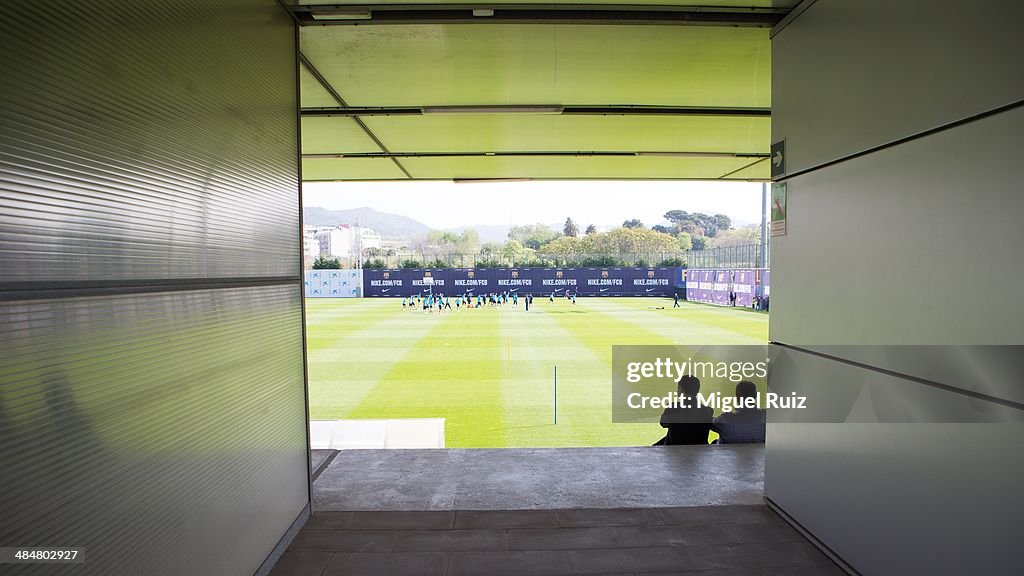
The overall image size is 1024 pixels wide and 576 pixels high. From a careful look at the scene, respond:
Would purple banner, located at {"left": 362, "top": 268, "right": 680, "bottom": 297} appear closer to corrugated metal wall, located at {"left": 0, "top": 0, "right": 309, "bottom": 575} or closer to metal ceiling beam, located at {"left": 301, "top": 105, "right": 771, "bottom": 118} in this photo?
metal ceiling beam, located at {"left": 301, "top": 105, "right": 771, "bottom": 118}

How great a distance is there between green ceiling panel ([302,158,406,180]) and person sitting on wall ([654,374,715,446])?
225 inches

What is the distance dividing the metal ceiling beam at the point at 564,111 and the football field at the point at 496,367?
4973 millimetres

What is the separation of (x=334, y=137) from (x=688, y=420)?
5.71m

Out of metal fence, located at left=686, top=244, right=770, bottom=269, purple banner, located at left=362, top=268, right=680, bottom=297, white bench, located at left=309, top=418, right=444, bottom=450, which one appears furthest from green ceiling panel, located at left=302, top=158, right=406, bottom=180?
purple banner, located at left=362, top=268, right=680, bottom=297

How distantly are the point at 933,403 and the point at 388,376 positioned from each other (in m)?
13.6

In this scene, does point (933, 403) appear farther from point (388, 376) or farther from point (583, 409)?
point (388, 376)

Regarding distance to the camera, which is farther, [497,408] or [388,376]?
[388,376]

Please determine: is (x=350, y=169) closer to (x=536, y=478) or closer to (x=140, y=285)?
(x=536, y=478)

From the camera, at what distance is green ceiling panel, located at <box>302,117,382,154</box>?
674 centimetres

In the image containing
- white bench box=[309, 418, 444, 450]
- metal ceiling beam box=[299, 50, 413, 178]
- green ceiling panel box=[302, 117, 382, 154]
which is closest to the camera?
metal ceiling beam box=[299, 50, 413, 178]

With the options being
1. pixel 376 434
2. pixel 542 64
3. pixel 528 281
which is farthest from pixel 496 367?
pixel 528 281

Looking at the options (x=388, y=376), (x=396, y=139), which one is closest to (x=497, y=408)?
(x=388, y=376)

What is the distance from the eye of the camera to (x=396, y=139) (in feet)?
24.9

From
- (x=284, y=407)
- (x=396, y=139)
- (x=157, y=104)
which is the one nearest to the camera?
(x=157, y=104)
